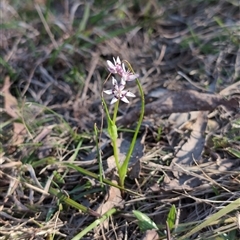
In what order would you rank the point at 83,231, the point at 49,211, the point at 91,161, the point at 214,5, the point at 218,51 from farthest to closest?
the point at 214,5, the point at 218,51, the point at 91,161, the point at 49,211, the point at 83,231

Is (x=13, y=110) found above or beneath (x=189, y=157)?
above

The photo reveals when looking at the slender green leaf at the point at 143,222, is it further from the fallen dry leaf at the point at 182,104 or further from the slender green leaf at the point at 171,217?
the fallen dry leaf at the point at 182,104

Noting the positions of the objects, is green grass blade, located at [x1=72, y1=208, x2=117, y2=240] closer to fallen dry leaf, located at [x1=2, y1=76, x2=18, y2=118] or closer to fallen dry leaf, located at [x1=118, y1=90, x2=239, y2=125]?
fallen dry leaf, located at [x1=118, y1=90, x2=239, y2=125]

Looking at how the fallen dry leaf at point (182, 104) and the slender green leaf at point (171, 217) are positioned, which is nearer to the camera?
the slender green leaf at point (171, 217)

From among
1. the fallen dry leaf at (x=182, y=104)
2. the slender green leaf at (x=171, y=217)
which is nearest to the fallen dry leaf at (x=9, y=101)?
the fallen dry leaf at (x=182, y=104)

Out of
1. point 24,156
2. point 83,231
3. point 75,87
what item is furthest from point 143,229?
point 75,87

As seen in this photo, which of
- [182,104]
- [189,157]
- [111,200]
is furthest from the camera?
[182,104]

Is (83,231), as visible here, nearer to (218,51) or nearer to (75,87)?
(75,87)

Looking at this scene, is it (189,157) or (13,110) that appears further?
(13,110)

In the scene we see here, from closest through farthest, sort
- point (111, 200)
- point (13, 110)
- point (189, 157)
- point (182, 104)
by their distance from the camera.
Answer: point (111, 200)
point (189, 157)
point (182, 104)
point (13, 110)

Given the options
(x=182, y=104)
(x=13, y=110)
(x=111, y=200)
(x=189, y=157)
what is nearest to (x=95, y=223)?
(x=111, y=200)

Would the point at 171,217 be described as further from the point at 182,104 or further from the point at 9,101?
the point at 9,101
